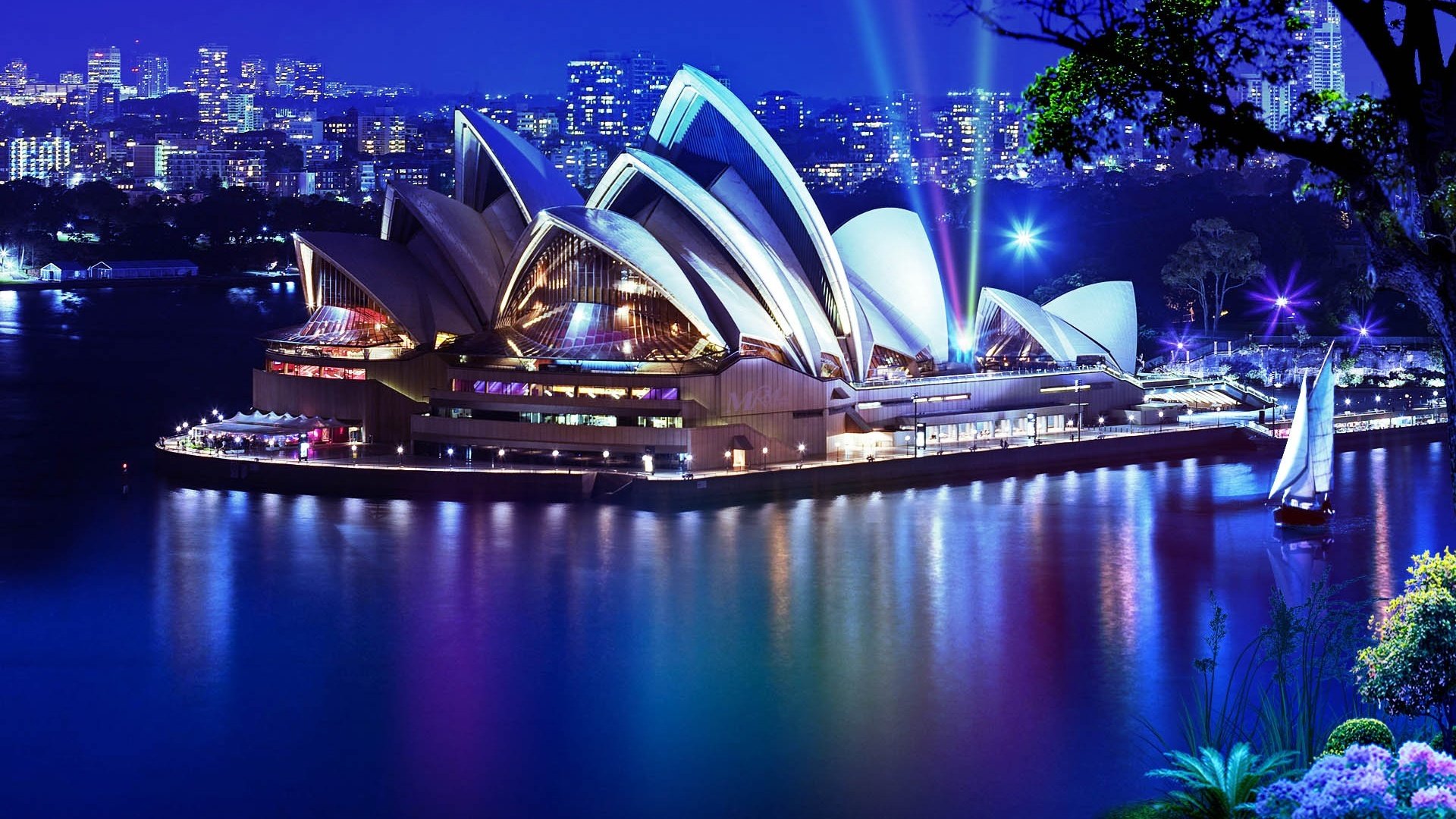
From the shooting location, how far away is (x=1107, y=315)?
40.6 metres

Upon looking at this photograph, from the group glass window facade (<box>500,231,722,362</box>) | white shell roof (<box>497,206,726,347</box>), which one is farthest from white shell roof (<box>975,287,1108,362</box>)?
glass window facade (<box>500,231,722,362</box>)

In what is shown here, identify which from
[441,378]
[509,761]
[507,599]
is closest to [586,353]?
[441,378]

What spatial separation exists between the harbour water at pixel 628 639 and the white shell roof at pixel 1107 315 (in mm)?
5986

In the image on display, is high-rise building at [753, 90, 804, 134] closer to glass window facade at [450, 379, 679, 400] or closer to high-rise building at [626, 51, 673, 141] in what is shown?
high-rise building at [626, 51, 673, 141]

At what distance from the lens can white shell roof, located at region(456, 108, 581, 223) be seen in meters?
36.2

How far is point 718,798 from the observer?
15047 millimetres

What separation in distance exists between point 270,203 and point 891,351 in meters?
86.4

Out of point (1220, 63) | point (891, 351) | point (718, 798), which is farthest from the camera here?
point (891, 351)

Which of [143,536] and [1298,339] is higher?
[1298,339]

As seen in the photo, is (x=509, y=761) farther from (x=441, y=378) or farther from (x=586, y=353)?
(x=441, y=378)

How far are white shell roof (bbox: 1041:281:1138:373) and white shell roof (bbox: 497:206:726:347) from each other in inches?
449

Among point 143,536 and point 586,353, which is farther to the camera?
point 586,353

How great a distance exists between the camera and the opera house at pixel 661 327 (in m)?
31.9

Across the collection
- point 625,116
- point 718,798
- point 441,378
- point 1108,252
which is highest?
point 625,116
